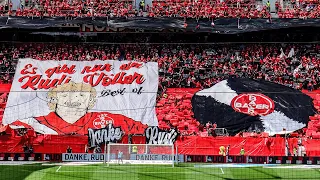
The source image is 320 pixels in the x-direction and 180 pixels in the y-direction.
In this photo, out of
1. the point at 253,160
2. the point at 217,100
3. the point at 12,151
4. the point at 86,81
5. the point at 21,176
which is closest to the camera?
the point at 21,176

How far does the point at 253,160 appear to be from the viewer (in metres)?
30.2

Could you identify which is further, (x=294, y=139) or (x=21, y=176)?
(x=294, y=139)

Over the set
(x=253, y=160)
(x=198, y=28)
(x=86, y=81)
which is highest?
(x=198, y=28)

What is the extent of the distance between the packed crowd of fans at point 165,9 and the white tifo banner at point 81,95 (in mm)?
4604

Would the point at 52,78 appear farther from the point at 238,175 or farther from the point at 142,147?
the point at 238,175

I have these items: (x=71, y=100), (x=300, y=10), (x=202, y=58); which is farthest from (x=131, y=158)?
(x=300, y=10)

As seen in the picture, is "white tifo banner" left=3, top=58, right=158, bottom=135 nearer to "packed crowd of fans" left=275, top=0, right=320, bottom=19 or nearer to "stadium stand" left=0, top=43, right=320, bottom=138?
"stadium stand" left=0, top=43, right=320, bottom=138

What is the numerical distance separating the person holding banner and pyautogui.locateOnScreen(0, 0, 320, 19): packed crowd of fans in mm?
7277

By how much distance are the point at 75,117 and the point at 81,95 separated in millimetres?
2681

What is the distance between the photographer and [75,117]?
3838 cm

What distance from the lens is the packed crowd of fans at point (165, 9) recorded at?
4512cm

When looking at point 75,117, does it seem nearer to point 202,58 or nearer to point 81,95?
point 81,95

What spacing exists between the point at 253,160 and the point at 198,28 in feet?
53.3

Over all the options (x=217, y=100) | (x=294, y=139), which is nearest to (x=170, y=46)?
(x=217, y=100)
